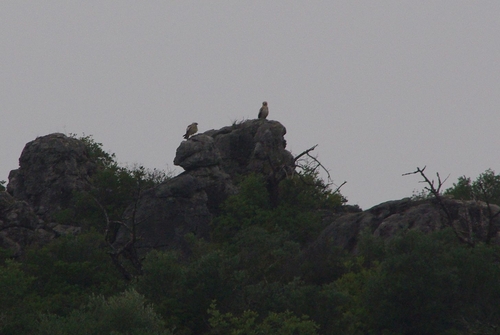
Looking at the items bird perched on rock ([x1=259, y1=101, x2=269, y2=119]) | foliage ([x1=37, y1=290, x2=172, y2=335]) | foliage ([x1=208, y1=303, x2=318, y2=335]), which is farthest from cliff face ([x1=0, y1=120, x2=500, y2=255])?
foliage ([x1=37, y1=290, x2=172, y2=335])

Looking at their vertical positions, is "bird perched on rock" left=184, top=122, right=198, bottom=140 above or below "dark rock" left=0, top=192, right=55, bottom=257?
above

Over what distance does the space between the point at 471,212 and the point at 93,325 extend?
1856 centimetres

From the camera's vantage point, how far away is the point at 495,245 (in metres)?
32.6

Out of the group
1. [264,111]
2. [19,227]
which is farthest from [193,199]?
[19,227]

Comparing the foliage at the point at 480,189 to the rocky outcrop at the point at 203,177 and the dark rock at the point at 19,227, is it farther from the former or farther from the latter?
the dark rock at the point at 19,227

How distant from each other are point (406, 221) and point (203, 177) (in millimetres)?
11722

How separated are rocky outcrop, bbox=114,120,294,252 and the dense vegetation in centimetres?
624

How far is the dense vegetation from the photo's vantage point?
28125 millimetres

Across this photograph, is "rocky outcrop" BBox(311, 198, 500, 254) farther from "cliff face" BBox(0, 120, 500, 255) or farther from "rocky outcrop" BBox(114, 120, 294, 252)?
"rocky outcrop" BBox(114, 120, 294, 252)

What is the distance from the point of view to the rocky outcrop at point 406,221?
36688 mm

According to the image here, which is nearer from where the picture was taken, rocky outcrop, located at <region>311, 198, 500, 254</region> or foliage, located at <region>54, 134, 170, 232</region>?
rocky outcrop, located at <region>311, 198, 500, 254</region>

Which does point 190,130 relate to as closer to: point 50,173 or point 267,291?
point 50,173

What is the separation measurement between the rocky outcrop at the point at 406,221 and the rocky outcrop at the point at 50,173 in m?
14.6

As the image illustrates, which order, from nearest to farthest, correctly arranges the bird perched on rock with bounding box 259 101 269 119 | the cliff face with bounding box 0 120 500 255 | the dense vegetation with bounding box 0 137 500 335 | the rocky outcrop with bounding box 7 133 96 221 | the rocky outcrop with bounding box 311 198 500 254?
the dense vegetation with bounding box 0 137 500 335 < the rocky outcrop with bounding box 311 198 500 254 < the cliff face with bounding box 0 120 500 255 < the rocky outcrop with bounding box 7 133 96 221 < the bird perched on rock with bounding box 259 101 269 119
